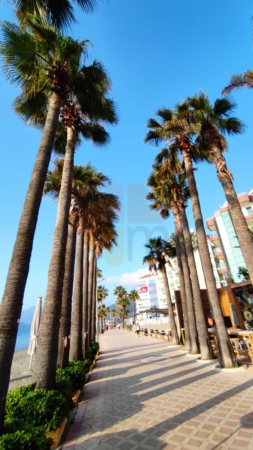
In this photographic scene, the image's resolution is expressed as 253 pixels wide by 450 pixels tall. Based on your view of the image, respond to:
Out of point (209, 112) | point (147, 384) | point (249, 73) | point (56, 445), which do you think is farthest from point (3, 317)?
point (209, 112)

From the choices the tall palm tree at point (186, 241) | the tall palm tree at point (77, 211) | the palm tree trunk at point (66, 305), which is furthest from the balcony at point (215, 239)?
the palm tree trunk at point (66, 305)

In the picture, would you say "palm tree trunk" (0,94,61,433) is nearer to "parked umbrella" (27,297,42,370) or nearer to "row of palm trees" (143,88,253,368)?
"row of palm trees" (143,88,253,368)

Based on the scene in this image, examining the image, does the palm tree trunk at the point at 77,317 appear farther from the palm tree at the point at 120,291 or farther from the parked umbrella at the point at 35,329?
the palm tree at the point at 120,291

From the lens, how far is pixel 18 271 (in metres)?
4.01

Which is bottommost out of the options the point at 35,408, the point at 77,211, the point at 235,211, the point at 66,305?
the point at 35,408

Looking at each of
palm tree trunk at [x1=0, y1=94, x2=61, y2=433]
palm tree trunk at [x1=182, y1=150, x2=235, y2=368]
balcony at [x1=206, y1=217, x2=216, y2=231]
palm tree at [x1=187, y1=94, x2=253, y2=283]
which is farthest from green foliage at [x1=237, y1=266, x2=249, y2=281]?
palm tree trunk at [x1=0, y1=94, x2=61, y2=433]

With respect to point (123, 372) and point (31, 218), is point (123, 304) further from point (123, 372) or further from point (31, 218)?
point (31, 218)

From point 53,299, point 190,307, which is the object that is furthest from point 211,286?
point 53,299

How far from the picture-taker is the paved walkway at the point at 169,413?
→ 380 cm

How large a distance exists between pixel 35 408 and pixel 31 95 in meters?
8.76

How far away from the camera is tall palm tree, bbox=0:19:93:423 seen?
3668mm

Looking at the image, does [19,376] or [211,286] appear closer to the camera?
[211,286]

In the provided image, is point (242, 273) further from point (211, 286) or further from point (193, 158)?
point (211, 286)

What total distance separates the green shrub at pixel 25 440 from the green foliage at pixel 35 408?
27 centimetres
